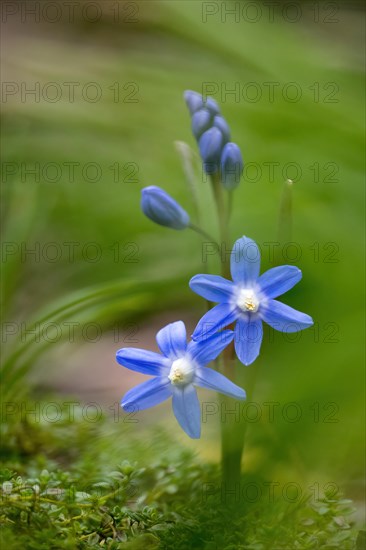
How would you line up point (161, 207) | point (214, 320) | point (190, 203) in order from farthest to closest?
point (190, 203) < point (161, 207) < point (214, 320)

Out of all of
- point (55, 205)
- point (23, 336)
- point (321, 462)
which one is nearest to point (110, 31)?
point (55, 205)

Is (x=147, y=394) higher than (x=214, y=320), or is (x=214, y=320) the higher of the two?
(x=214, y=320)

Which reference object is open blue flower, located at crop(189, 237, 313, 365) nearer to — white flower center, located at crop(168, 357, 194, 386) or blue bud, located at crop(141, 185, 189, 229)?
white flower center, located at crop(168, 357, 194, 386)

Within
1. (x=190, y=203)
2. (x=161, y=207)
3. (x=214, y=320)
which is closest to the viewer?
(x=214, y=320)

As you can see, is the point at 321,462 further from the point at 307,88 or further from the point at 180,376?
the point at 307,88

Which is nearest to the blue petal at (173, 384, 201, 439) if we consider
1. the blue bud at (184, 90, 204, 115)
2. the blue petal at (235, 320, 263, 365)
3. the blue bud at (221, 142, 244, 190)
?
the blue petal at (235, 320, 263, 365)

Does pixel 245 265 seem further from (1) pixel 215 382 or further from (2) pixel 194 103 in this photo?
(2) pixel 194 103

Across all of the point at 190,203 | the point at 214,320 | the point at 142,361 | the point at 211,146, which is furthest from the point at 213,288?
the point at 190,203
